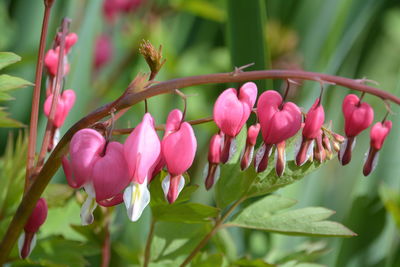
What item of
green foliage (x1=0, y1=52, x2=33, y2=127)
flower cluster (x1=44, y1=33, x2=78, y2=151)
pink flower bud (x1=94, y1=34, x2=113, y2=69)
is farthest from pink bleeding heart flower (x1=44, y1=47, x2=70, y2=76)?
pink flower bud (x1=94, y1=34, x2=113, y2=69)

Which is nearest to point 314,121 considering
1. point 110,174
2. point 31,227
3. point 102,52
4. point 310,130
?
point 310,130

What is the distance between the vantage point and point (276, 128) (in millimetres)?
716

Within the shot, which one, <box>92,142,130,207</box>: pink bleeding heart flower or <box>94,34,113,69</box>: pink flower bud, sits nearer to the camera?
<box>92,142,130,207</box>: pink bleeding heart flower

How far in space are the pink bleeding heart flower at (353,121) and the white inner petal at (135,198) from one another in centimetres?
23

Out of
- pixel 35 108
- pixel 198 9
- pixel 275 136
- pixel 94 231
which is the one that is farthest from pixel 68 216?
A: pixel 198 9

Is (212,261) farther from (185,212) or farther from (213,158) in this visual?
(213,158)

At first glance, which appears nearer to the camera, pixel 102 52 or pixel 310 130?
pixel 310 130

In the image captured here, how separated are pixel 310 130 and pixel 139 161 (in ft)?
0.63

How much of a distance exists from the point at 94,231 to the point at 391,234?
2.09ft

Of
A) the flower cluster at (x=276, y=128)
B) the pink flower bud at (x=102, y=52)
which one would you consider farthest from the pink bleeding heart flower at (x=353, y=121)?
the pink flower bud at (x=102, y=52)

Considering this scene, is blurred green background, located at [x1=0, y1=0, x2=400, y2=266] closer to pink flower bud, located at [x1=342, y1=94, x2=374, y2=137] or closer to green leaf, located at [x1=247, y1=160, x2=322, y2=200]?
green leaf, located at [x1=247, y1=160, x2=322, y2=200]

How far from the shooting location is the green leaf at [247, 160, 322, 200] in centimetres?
80

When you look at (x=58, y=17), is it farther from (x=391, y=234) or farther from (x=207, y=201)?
(x=391, y=234)

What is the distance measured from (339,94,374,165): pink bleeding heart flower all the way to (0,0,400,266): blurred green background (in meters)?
0.29
